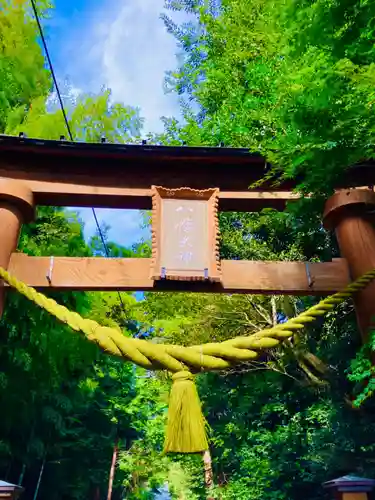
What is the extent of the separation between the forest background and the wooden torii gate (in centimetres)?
39

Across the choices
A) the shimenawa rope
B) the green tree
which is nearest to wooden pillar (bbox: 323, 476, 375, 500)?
the shimenawa rope

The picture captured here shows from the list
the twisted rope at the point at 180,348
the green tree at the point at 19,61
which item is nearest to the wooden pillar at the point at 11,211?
the twisted rope at the point at 180,348

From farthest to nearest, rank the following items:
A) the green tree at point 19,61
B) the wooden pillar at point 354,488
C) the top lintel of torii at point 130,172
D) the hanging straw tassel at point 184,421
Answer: the green tree at point 19,61
the top lintel of torii at point 130,172
the wooden pillar at point 354,488
the hanging straw tassel at point 184,421

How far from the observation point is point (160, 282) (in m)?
3.83

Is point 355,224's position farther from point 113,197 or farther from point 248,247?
point 248,247

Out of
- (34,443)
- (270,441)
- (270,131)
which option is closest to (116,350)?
(270,131)

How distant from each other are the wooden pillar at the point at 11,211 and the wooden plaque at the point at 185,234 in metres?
1.22

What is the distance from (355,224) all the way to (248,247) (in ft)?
14.3

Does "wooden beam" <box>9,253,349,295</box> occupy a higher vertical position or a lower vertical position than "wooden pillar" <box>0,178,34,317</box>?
lower

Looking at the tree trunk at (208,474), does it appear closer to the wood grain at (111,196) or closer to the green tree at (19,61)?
the wood grain at (111,196)

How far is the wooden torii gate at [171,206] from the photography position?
3863 mm

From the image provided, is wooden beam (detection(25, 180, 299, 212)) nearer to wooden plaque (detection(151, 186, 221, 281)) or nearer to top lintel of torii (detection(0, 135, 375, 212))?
top lintel of torii (detection(0, 135, 375, 212))

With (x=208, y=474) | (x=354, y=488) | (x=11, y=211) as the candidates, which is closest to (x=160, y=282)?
(x=11, y=211)

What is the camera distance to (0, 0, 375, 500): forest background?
3.22 metres
